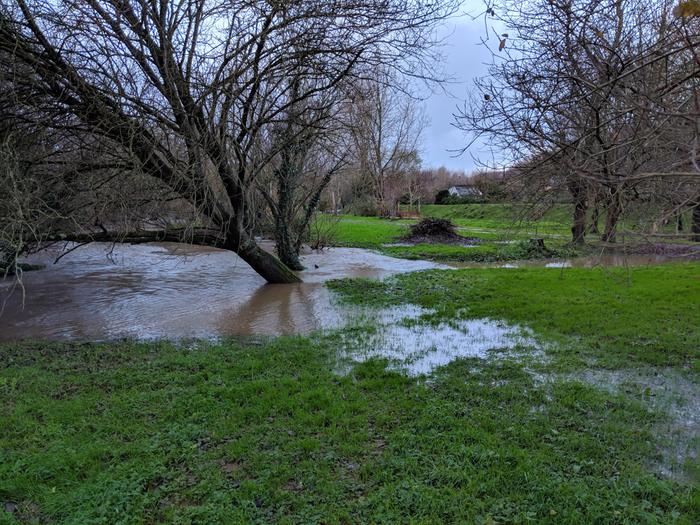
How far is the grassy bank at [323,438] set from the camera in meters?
3.28

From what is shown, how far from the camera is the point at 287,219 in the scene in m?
14.6

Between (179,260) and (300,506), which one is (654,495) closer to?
(300,506)

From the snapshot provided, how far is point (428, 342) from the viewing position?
719 cm

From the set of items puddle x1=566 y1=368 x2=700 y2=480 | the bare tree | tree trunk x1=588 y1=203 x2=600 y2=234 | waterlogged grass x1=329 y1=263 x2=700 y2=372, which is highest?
the bare tree

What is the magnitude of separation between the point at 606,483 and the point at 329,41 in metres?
8.00

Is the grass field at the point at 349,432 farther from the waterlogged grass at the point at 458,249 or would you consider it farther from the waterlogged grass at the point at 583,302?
the waterlogged grass at the point at 458,249

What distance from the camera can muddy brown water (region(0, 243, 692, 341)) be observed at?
857cm

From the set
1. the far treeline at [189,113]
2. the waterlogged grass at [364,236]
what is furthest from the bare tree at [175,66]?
the waterlogged grass at [364,236]

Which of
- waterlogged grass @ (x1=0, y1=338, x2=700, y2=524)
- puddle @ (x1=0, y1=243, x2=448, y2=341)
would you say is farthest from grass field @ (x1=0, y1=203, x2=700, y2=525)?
puddle @ (x1=0, y1=243, x2=448, y2=341)

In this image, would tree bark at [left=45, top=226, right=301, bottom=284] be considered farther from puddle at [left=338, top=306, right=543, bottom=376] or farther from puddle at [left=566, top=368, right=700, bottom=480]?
puddle at [left=566, top=368, right=700, bottom=480]

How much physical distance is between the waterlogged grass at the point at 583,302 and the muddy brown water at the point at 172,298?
3.85 ft

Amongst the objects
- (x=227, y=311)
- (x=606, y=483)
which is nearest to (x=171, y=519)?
(x=606, y=483)

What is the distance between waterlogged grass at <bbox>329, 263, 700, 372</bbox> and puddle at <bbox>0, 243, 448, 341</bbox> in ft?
5.39

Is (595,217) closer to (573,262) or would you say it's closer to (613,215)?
(613,215)
